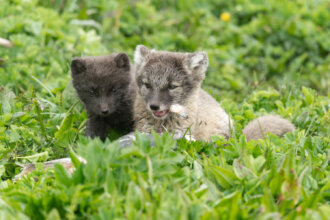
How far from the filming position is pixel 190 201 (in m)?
3.29

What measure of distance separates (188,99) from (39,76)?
271 cm

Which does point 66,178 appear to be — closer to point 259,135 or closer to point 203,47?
point 259,135

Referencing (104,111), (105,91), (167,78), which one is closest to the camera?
(167,78)

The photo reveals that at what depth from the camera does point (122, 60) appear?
5617 mm

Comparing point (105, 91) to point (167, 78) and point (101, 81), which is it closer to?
point (101, 81)

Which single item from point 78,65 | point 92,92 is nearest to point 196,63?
point 92,92

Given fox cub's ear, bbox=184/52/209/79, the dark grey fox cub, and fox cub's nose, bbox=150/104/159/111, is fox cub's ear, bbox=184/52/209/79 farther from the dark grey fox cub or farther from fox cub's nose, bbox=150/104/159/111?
the dark grey fox cub

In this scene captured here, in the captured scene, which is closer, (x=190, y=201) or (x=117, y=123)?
(x=190, y=201)

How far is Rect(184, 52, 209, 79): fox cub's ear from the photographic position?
5392 millimetres

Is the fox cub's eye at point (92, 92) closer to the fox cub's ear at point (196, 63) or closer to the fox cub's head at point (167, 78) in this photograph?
the fox cub's head at point (167, 78)

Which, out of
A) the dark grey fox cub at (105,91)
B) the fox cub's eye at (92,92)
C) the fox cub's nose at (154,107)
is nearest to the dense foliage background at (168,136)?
the dark grey fox cub at (105,91)

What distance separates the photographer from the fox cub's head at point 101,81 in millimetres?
5438

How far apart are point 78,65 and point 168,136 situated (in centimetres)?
214

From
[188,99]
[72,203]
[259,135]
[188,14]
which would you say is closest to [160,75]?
[188,99]
